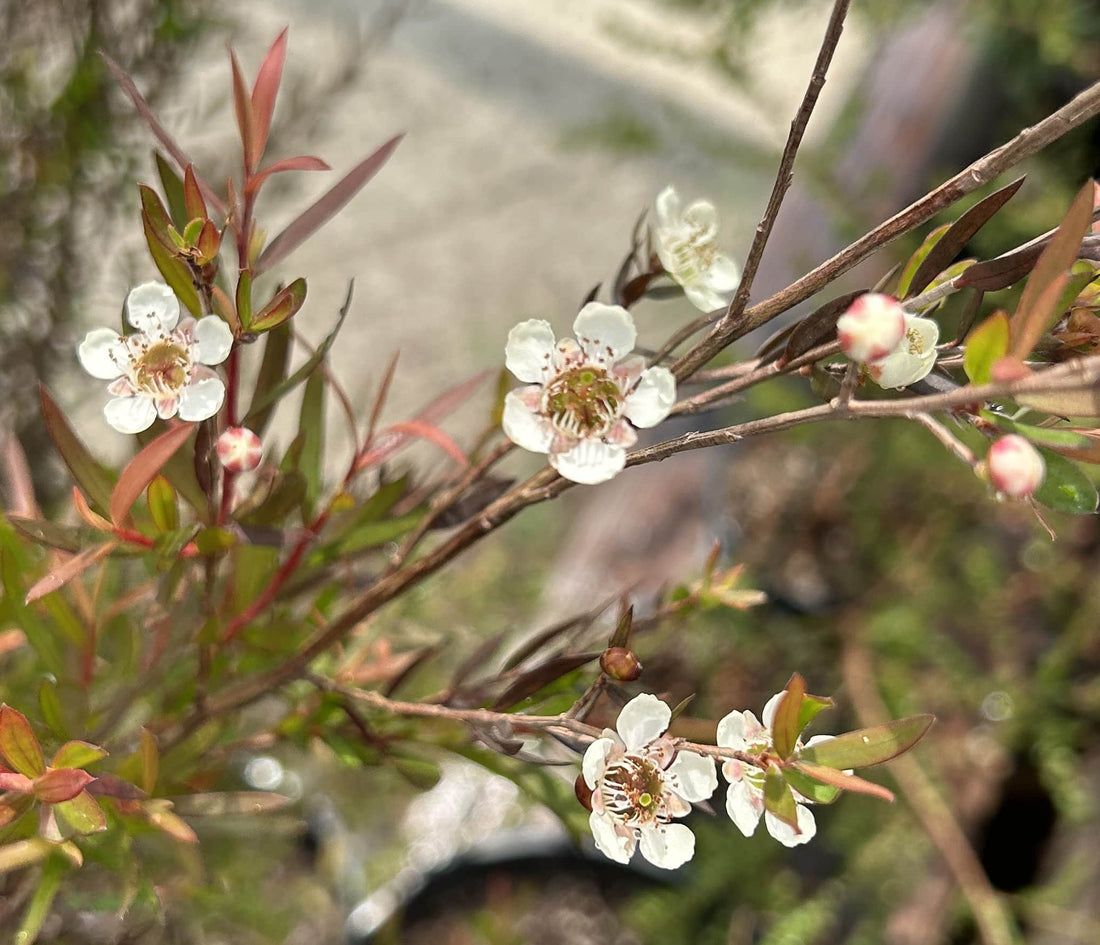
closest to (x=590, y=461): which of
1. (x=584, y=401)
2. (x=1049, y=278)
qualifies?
(x=584, y=401)

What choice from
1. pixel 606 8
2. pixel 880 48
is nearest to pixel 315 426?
pixel 880 48

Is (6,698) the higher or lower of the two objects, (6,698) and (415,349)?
the higher

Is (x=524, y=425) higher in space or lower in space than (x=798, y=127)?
lower

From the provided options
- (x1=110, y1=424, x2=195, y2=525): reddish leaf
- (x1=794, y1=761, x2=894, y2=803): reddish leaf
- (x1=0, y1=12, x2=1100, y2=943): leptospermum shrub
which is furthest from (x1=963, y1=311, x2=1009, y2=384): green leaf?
(x1=110, y1=424, x2=195, y2=525): reddish leaf

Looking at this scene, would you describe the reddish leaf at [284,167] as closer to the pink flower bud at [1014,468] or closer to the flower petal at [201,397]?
the flower petal at [201,397]

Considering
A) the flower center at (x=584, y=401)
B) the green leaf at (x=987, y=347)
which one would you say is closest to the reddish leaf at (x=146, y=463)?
the flower center at (x=584, y=401)

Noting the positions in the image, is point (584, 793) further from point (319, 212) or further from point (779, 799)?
point (319, 212)

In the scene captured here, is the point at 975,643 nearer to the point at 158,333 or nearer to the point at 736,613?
the point at 736,613
